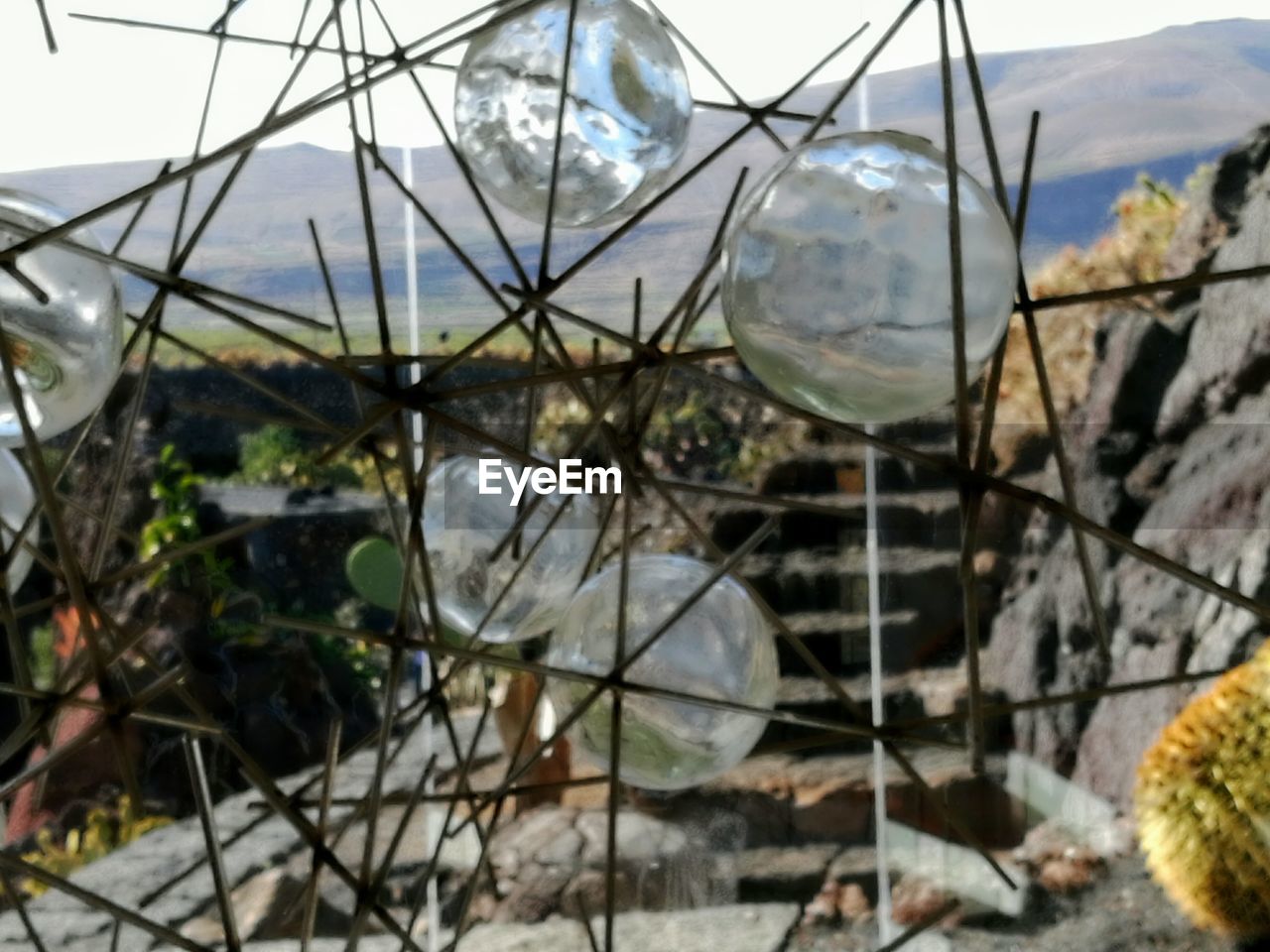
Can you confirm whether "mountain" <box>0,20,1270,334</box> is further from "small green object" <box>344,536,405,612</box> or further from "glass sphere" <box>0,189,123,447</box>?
"glass sphere" <box>0,189,123,447</box>

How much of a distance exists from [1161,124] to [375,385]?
1.73 metres

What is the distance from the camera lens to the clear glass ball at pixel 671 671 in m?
0.49

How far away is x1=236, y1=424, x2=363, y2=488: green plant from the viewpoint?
2000 millimetres

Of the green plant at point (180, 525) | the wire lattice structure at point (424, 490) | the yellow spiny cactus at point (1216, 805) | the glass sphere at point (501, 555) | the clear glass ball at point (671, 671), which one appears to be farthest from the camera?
the green plant at point (180, 525)

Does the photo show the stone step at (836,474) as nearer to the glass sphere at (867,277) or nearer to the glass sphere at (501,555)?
the glass sphere at (501,555)

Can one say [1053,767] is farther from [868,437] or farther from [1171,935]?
[868,437]

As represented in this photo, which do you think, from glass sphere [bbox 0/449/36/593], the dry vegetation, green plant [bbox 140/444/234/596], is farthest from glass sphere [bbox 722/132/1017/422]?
green plant [bbox 140/444/234/596]

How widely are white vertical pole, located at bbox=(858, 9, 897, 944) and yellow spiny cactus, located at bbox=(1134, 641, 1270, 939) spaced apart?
336 mm

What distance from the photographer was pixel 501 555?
2.01 feet

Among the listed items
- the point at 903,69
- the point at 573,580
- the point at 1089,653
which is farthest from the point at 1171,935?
the point at 573,580

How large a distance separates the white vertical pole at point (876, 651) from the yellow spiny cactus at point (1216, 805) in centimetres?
34

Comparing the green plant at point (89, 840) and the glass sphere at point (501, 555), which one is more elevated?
the glass sphere at point (501, 555)

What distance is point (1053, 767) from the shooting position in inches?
74.9

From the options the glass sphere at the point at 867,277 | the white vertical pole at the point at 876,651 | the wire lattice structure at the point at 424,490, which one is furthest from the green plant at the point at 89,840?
the glass sphere at the point at 867,277
